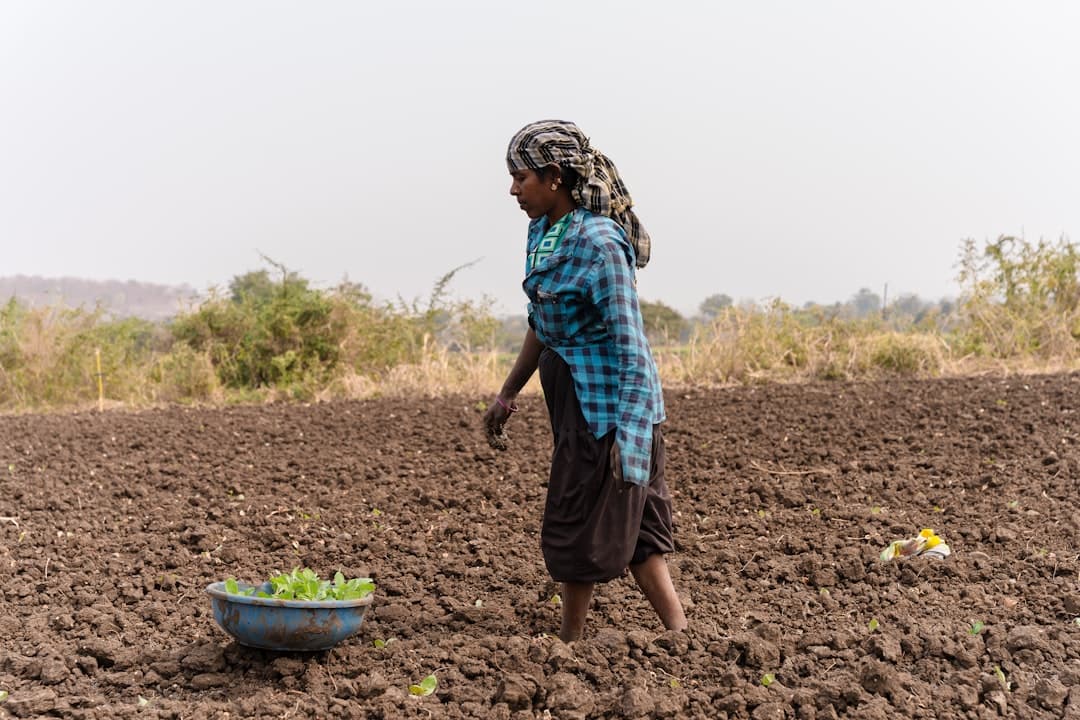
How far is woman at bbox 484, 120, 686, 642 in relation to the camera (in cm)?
282

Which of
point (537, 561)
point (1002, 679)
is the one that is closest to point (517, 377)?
point (537, 561)

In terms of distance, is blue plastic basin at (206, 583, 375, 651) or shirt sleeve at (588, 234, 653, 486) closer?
shirt sleeve at (588, 234, 653, 486)

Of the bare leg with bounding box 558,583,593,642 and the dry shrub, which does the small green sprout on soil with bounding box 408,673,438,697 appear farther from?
the dry shrub

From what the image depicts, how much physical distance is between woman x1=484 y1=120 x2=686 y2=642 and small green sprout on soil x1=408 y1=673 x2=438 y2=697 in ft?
1.50

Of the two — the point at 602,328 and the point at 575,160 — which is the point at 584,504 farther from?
the point at 575,160

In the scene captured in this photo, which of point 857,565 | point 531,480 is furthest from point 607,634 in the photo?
point 531,480

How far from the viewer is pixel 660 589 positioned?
313cm

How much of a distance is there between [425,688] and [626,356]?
107 cm

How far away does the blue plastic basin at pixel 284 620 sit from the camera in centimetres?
293

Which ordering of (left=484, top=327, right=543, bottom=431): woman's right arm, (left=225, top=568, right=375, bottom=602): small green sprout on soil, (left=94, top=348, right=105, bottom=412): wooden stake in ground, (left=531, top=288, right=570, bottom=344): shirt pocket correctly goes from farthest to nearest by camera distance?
1. (left=94, top=348, right=105, bottom=412): wooden stake in ground
2. (left=484, top=327, right=543, bottom=431): woman's right arm
3. (left=225, top=568, right=375, bottom=602): small green sprout on soil
4. (left=531, top=288, right=570, bottom=344): shirt pocket

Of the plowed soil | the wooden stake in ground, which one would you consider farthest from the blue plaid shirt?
the wooden stake in ground

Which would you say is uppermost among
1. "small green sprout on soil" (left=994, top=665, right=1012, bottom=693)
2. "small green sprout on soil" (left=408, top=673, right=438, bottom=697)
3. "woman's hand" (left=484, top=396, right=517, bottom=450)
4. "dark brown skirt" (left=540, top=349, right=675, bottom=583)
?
"woman's hand" (left=484, top=396, right=517, bottom=450)

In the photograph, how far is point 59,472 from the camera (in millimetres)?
6047

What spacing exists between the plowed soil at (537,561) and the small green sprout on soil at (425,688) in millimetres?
31
